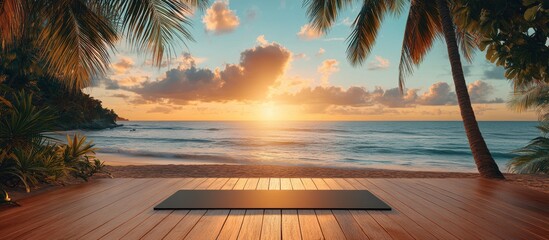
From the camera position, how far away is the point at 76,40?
5.25 m

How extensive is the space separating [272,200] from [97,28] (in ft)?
13.0

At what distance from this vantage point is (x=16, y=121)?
14.2 ft

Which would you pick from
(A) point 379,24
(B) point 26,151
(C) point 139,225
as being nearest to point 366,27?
(A) point 379,24

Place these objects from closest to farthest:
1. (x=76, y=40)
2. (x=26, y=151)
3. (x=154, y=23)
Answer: (x=26, y=151) < (x=154, y=23) < (x=76, y=40)

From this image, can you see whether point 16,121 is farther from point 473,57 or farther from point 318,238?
point 473,57

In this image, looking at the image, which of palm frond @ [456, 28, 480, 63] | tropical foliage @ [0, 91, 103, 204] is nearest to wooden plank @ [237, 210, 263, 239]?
tropical foliage @ [0, 91, 103, 204]

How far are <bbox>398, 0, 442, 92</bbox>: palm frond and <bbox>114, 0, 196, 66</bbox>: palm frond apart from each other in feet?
14.3

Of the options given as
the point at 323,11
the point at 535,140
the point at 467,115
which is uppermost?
the point at 323,11

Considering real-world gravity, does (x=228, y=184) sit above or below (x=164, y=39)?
below

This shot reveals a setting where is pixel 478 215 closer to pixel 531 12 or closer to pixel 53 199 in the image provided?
pixel 531 12

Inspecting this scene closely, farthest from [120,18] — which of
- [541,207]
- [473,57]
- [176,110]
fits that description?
[176,110]

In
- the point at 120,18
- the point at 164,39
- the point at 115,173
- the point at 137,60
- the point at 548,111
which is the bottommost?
the point at 115,173

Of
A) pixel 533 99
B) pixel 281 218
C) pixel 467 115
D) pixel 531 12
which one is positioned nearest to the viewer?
pixel 531 12

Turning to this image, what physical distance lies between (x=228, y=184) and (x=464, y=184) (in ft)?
9.52
